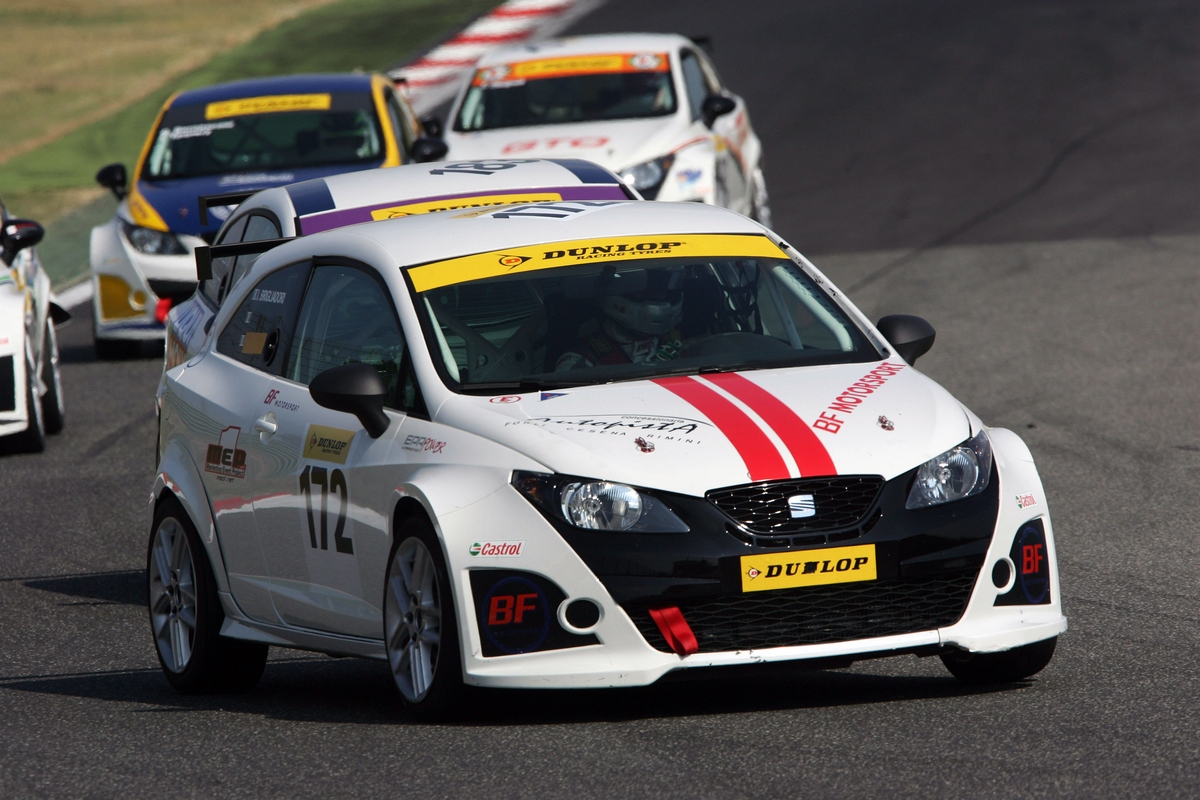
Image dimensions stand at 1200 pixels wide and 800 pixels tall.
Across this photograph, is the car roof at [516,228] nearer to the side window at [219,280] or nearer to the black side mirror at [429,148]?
the side window at [219,280]

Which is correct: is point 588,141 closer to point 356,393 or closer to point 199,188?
point 199,188

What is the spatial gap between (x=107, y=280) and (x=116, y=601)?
7095mm

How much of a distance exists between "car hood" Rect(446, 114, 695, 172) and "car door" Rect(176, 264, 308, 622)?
805cm

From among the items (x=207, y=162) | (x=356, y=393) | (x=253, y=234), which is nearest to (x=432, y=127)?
(x=207, y=162)

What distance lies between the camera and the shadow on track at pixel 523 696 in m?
6.03

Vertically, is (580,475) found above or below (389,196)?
above

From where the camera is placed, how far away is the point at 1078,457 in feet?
34.2

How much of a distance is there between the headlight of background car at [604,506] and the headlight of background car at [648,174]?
31.9 ft

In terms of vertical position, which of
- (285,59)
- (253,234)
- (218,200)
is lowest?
(285,59)

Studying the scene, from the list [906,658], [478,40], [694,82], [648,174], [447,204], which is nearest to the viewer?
[906,658]

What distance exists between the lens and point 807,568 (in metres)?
5.66

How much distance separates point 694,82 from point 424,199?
8.24m

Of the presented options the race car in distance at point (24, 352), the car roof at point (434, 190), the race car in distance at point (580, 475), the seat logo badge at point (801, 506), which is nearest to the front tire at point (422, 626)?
the race car in distance at point (580, 475)

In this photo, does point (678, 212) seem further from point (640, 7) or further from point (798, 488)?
point (640, 7)
